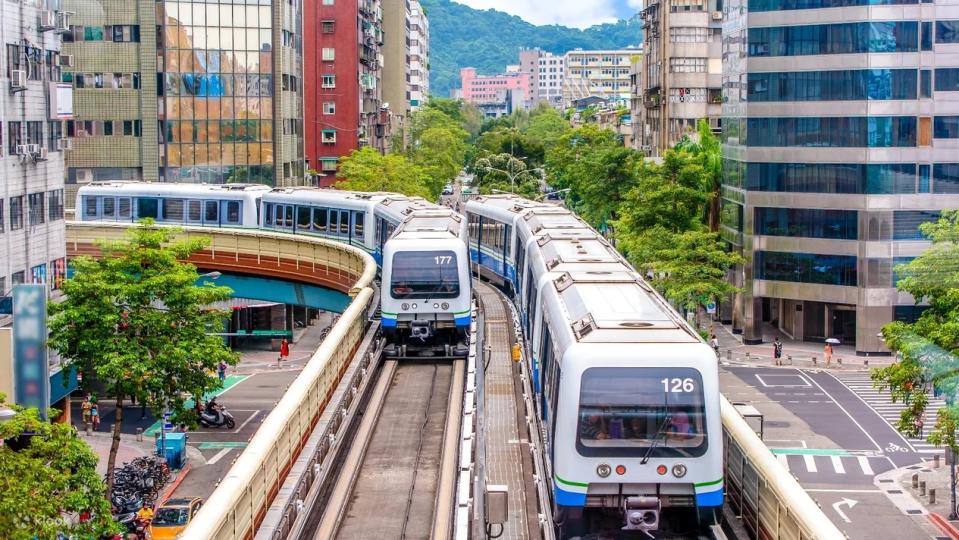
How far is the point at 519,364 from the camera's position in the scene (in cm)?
3584

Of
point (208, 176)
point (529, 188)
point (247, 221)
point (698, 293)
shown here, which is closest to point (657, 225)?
point (698, 293)

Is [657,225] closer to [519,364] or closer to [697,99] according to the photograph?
[519,364]

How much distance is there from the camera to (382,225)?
48.8 m

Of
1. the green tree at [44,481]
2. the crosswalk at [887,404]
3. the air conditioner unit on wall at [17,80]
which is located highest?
the air conditioner unit on wall at [17,80]

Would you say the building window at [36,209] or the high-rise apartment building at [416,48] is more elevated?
the high-rise apartment building at [416,48]

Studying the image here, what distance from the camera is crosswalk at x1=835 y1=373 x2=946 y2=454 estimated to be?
47375mm

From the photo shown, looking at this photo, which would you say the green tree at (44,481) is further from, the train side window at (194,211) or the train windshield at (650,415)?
the train side window at (194,211)

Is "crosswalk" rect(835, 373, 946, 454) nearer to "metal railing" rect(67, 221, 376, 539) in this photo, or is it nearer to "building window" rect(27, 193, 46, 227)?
"metal railing" rect(67, 221, 376, 539)

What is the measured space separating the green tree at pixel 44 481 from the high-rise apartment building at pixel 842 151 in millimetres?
46981

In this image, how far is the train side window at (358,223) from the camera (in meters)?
51.3

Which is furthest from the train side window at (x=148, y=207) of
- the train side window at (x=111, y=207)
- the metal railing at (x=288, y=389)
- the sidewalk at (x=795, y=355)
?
the sidewalk at (x=795, y=355)

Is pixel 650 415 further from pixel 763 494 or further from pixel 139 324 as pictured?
pixel 139 324

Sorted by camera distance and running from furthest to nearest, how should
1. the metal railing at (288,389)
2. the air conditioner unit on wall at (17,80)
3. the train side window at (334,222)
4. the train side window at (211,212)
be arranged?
the train side window at (211,212)
the train side window at (334,222)
the air conditioner unit on wall at (17,80)
the metal railing at (288,389)

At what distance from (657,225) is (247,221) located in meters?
21.0
